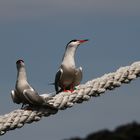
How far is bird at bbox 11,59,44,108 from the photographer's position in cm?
868

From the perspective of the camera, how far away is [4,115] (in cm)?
822

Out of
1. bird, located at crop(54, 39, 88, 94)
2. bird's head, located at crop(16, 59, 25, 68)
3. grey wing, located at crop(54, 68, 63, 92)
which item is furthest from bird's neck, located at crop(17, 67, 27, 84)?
grey wing, located at crop(54, 68, 63, 92)

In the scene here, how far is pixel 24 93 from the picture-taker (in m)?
8.77

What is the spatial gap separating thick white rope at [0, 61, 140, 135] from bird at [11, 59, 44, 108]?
10 cm

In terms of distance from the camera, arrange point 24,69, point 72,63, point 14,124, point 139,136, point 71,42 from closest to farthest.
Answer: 1. point 139,136
2. point 14,124
3. point 24,69
4. point 72,63
5. point 71,42

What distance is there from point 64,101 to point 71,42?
320 cm

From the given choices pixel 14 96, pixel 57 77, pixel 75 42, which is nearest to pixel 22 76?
pixel 14 96

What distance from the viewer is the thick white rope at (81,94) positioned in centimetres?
838

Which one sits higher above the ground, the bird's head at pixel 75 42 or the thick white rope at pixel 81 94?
the bird's head at pixel 75 42

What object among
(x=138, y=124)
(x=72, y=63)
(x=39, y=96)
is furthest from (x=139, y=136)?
(x=72, y=63)

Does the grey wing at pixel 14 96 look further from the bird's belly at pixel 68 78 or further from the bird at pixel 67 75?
the bird's belly at pixel 68 78

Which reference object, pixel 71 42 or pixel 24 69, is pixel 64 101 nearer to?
pixel 24 69

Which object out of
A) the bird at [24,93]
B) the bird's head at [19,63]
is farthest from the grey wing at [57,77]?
Answer: the bird at [24,93]

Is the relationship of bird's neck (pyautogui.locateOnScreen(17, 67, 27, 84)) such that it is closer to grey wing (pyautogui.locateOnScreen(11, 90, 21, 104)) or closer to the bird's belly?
grey wing (pyautogui.locateOnScreen(11, 90, 21, 104))
